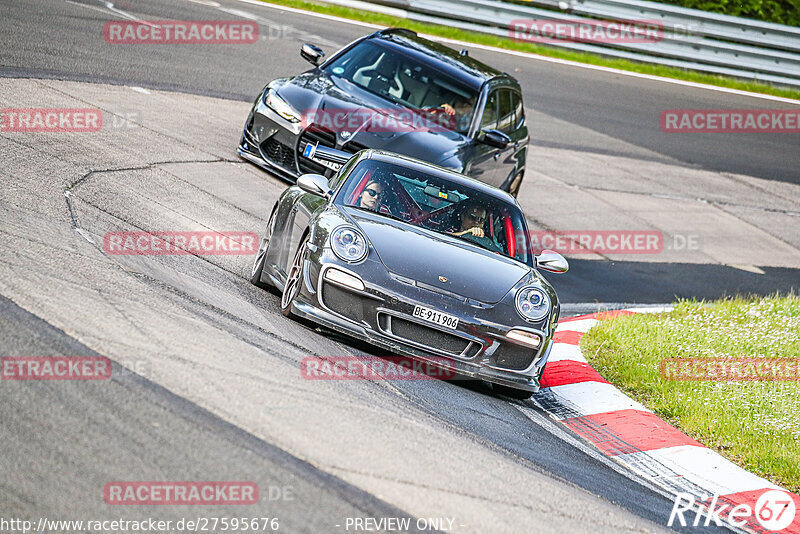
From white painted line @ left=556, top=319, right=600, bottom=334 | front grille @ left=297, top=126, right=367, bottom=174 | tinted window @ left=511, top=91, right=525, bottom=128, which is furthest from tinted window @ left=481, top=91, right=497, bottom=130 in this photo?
white painted line @ left=556, top=319, right=600, bottom=334

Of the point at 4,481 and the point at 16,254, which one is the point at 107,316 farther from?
the point at 4,481

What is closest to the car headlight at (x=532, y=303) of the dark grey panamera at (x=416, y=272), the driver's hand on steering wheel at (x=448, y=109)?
the dark grey panamera at (x=416, y=272)

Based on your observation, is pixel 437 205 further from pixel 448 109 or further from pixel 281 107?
pixel 448 109

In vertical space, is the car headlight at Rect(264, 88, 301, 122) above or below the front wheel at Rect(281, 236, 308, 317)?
above

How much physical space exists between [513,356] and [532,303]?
1.38 feet

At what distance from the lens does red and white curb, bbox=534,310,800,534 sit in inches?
245

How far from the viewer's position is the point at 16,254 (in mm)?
5918

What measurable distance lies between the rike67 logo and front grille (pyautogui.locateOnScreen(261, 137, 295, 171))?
6.04m

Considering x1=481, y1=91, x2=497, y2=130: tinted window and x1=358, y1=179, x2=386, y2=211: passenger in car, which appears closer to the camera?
x1=358, y1=179, x2=386, y2=211: passenger in car

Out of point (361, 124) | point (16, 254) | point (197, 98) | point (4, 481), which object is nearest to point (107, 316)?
point (16, 254)

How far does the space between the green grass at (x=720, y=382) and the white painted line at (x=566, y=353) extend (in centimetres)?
8

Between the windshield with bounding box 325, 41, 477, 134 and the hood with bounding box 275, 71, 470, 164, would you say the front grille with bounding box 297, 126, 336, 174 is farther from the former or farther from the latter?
the windshield with bounding box 325, 41, 477, 134

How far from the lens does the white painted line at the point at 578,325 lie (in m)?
9.29

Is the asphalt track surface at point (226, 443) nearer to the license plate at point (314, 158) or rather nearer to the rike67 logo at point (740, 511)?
the rike67 logo at point (740, 511)
